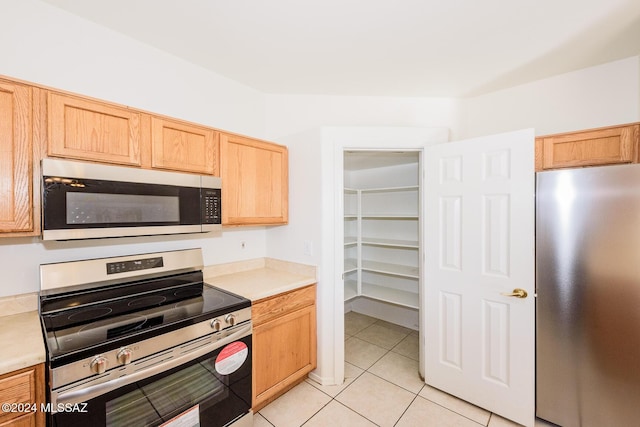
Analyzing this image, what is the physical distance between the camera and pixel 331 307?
2150 mm

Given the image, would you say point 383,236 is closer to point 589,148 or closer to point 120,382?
point 589,148

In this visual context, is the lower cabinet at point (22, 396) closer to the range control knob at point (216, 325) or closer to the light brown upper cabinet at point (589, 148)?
the range control knob at point (216, 325)

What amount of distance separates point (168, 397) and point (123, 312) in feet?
1.67

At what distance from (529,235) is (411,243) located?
1457mm

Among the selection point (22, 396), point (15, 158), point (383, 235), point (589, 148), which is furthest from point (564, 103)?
point (22, 396)

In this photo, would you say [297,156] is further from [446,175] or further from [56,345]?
[56,345]

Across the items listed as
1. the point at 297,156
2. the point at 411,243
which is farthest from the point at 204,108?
the point at 411,243

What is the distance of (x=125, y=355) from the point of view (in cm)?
114

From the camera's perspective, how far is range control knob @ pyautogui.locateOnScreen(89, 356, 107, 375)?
3.53ft

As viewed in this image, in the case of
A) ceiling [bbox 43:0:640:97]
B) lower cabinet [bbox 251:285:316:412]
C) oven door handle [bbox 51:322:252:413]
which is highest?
ceiling [bbox 43:0:640:97]

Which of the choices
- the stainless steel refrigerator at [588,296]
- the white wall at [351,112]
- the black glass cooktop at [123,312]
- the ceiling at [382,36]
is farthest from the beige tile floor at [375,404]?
the ceiling at [382,36]

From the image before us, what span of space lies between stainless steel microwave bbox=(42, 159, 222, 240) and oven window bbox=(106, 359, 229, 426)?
79cm

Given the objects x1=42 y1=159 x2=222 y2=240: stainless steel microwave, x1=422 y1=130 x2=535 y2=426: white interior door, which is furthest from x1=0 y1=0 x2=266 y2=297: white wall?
x1=422 y1=130 x2=535 y2=426: white interior door

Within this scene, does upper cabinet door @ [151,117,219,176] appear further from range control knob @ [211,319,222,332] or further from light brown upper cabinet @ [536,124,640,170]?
light brown upper cabinet @ [536,124,640,170]
